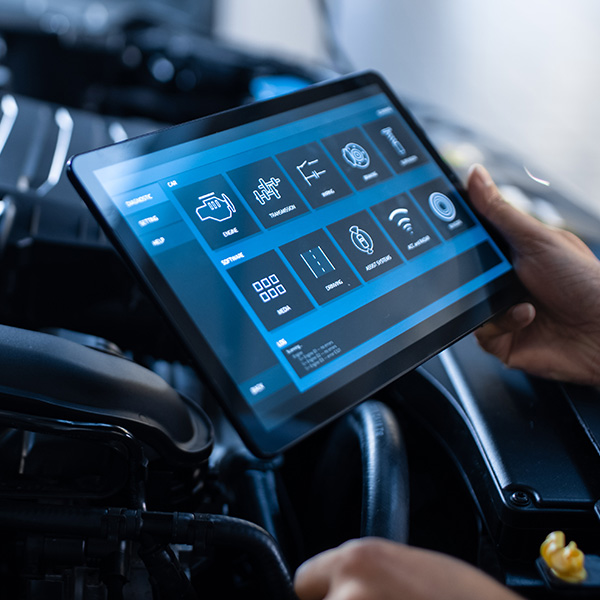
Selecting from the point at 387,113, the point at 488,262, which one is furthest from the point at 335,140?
the point at 488,262

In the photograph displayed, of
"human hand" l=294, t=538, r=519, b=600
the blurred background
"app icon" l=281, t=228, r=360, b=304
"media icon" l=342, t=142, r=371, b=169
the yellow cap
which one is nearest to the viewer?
"human hand" l=294, t=538, r=519, b=600

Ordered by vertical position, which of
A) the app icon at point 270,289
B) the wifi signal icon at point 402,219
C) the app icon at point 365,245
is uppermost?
the wifi signal icon at point 402,219

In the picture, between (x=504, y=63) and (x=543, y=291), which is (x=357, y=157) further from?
(x=504, y=63)

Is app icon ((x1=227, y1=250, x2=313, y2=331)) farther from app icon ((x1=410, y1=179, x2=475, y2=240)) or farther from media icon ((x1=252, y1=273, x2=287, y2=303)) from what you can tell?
app icon ((x1=410, y1=179, x2=475, y2=240))

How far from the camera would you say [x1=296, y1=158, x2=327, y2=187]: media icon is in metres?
0.72

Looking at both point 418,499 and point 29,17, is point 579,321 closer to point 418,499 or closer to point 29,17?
point 418,499

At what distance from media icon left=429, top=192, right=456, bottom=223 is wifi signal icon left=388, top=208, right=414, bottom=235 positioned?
0.05 metres

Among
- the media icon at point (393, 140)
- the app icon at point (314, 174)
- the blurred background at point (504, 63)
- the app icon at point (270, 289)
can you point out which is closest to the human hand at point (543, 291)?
the media icon at point (393, 140)

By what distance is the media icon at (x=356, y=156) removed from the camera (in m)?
0.77

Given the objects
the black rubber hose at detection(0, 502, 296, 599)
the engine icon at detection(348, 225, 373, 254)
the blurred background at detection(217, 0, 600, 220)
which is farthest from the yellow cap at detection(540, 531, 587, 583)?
the blurred background at detection(217, 0, 600, 220)

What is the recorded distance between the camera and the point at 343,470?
774mm

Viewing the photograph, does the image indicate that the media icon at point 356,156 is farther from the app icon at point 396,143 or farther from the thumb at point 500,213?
the thumb at point 500,213

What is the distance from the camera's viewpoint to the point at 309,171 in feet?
2.38

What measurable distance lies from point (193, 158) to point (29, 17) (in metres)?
1.35
